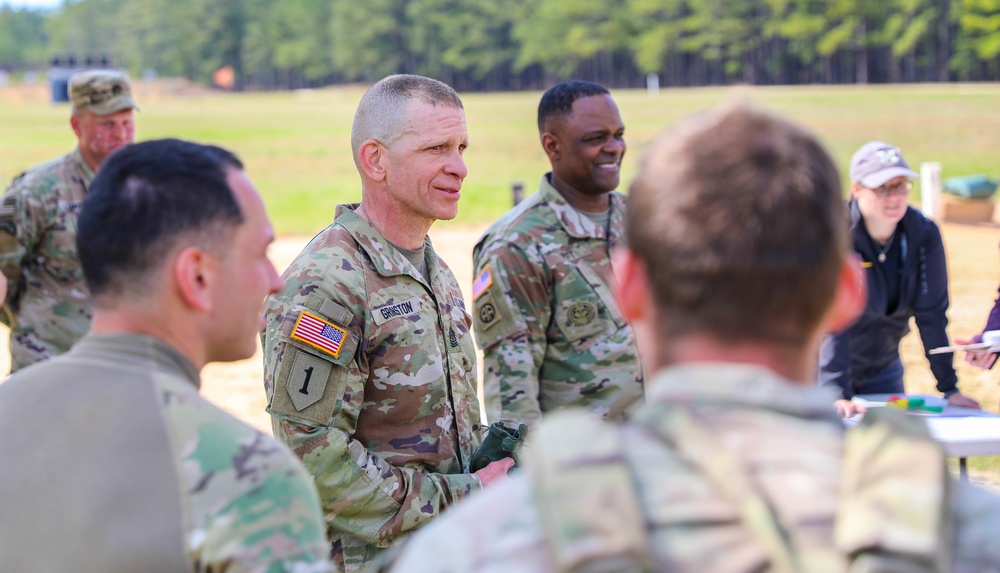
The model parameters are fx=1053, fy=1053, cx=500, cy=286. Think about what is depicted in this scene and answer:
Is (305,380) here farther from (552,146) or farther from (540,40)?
(540,40)

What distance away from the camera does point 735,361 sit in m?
1.37

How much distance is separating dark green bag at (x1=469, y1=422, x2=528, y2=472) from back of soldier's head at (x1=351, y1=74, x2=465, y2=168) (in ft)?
3.73

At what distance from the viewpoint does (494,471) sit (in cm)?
347

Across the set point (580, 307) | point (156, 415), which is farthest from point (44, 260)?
point (156, 415)

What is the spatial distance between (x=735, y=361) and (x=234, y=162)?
1244 mm

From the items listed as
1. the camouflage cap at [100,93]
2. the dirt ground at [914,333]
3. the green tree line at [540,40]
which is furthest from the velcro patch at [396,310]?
the green tree line at [540,40]

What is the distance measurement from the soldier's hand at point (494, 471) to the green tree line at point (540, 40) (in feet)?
247

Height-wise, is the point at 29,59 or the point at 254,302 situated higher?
the point at 29,59

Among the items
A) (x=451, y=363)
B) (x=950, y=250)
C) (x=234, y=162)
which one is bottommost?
(x=950, y=250)

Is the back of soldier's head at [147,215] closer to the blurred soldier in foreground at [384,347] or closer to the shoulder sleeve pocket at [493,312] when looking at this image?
the blurred soldier in foreground at [384,347]

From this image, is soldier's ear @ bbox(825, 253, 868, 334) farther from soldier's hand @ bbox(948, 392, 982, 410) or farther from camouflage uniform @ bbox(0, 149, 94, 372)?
camouflage uniform @ bbox(0, 149, 94, 372)

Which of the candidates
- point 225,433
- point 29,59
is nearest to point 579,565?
point 225,433

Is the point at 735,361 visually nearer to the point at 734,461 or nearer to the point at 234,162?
the point at 734,461

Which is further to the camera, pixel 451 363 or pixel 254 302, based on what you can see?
pixel 451 363
